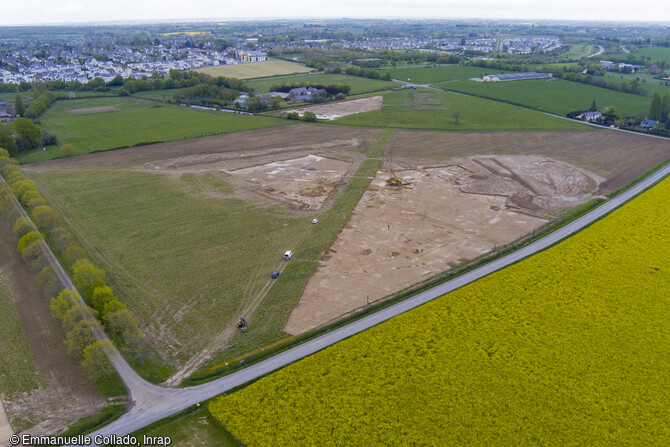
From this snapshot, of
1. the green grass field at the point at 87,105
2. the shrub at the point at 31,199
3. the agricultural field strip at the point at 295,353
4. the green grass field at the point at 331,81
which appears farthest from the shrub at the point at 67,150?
the green grass field at the point at 331,81

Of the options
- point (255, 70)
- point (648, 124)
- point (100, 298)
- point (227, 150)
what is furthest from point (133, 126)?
point (648, 124)

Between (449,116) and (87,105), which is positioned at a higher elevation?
(87,105)

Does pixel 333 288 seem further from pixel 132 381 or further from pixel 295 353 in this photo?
pixel 132 381

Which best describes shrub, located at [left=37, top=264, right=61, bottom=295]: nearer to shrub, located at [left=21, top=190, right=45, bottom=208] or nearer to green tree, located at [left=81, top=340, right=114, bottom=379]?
green tree, located at [left=81, top=340, right=114, bottom=379]

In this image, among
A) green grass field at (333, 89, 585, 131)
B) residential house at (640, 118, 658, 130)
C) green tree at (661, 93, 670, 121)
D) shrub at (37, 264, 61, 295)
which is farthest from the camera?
green grass field at (333, 89, 585, 131)

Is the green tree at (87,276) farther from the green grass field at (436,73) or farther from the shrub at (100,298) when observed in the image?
the green grass field at (436,73)

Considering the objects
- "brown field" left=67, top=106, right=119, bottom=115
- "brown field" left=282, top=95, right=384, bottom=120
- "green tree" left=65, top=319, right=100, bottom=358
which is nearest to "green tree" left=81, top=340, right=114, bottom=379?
"green tree" left=65, top=319, right=100, bottom=358
